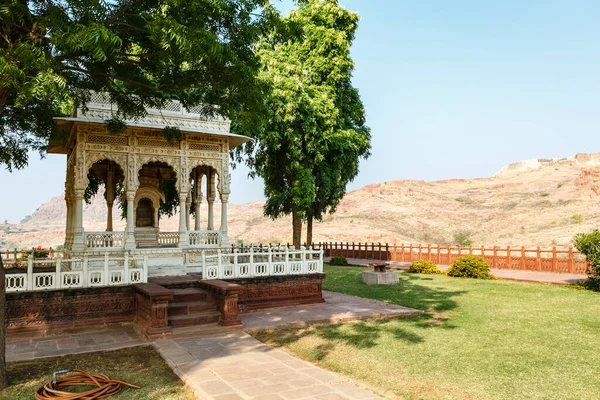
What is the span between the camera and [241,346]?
8.88 metres

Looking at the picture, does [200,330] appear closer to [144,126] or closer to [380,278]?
[144,126]

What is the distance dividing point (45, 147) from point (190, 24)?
Result: 9.78 metres

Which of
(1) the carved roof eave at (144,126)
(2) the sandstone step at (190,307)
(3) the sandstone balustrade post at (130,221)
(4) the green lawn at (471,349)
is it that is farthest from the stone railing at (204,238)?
(4) the green lawn at (471,349)

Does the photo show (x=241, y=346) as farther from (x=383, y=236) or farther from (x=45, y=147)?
(x=383, y=236)

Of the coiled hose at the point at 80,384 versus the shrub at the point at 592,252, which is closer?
the coiled hose at the point at 80,384

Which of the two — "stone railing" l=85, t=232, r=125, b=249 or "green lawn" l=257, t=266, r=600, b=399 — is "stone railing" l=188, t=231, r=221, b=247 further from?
"green lawn" l=257, t=266, r=600, b=399

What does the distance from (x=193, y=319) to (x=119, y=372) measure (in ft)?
9.48

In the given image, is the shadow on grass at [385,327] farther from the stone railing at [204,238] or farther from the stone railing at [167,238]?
the stone railing at [167,238]

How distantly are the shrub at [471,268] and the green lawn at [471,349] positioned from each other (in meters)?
7.04

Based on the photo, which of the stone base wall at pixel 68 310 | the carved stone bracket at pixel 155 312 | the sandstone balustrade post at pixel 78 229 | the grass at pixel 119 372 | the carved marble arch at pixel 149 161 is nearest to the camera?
the grass at pixel 119 372

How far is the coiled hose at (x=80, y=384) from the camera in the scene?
244 inches

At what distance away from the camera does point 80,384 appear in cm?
679

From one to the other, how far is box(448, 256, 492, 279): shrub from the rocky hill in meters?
29.0

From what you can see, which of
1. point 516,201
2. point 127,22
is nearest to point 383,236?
point 516,201
